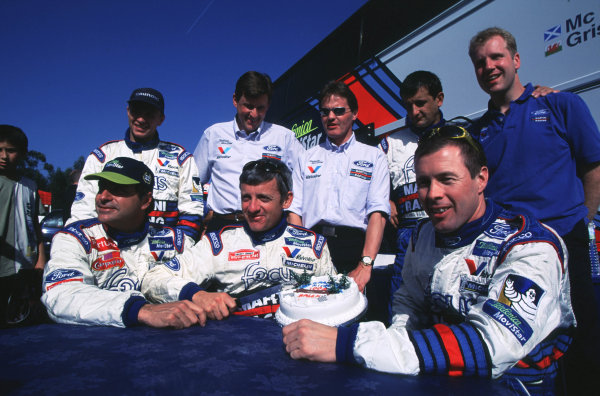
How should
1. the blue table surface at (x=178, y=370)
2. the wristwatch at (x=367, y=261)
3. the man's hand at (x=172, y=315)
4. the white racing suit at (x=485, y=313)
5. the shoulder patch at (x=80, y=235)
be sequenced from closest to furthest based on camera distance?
the blue table surface at (x=178, y=370) → the white racing suit at (x=485, y=313) → the man's hand at (x=172, y=315) → the shoulder patch at (x=80, y=235) → the wristwatch at (x=367, y=261)

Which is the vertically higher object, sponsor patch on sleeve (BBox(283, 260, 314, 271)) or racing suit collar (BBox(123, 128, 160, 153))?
racing suit collar (BBox(123, 128, 160, 153))

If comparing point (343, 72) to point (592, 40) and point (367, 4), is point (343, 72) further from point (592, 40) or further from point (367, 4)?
point (592, 40)

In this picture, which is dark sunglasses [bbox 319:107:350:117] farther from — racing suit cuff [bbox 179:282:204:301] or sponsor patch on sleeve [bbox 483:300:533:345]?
sponsor patch on sleeve [bbox 483:300:533:345]

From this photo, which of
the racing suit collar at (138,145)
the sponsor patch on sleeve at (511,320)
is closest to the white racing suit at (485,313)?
the sponsor patch on sleeve at (511,320)

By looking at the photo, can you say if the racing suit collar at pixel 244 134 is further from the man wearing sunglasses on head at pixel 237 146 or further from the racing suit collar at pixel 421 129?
the racing suit collar at pixel 421 129

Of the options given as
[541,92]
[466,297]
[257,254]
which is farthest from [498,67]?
[257,254]

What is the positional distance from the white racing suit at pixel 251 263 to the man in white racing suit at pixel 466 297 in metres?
0.64

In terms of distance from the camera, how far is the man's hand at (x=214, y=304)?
1582 millimetres

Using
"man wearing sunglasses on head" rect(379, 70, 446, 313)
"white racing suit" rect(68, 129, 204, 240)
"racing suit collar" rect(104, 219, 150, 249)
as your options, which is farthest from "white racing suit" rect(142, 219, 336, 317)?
"man wearing sunglasses on head" rect(379, 70, 446, 313)

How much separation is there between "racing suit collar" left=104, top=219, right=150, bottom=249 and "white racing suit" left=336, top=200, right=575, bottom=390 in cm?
152

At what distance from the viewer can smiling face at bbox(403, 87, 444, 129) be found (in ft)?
8.14

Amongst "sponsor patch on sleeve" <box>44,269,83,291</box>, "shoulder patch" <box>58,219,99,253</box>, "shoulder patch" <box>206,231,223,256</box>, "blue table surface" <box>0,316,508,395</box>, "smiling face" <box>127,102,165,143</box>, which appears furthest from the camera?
"smiling face" <box>127,102,165,143</box>

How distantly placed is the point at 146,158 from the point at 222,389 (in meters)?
2.30

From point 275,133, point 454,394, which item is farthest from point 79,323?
point 275,133
